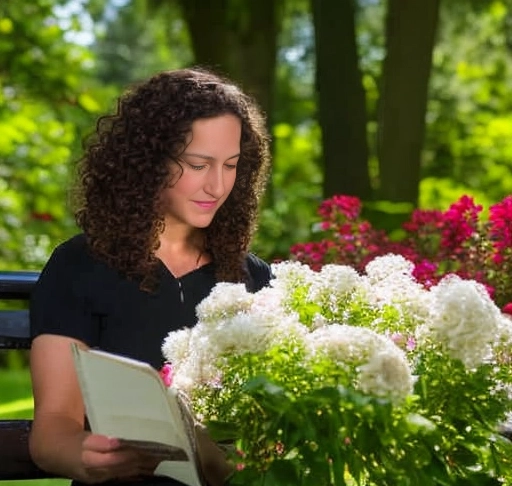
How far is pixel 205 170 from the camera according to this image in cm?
283

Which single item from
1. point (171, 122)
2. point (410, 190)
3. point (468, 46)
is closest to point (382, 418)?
point (171, 122)

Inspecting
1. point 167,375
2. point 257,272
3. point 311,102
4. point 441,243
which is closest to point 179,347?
point 167,375

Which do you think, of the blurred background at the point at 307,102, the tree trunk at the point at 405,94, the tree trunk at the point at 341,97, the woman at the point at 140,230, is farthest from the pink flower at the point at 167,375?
the tree trunk at the point at 341,97

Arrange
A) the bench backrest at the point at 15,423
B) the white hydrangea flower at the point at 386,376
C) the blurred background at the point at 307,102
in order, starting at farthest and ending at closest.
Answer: the blurred background at the point at 307,102 < the bench backrest at the point at 15,423 < the white hydrangea flower at the point at 386,376

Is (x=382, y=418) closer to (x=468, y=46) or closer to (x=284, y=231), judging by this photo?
(x=284, y=231)

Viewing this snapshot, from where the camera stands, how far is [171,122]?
2834 mm

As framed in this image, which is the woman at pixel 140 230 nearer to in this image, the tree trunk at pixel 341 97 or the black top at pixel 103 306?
the black top at pixel 103 306

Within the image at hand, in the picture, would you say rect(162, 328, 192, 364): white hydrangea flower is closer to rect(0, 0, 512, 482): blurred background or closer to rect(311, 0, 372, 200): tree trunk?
rect(0, 0, 512, 482): blurred background

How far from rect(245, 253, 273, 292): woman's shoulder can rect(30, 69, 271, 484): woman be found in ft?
0.30

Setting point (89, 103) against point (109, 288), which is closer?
point (109, 288)

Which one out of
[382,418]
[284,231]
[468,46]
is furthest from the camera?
[468,46]

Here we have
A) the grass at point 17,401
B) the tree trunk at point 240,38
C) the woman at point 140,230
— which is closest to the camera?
the woman at point 140,230

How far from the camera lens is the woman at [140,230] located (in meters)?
2.77

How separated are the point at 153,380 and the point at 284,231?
6143mm
